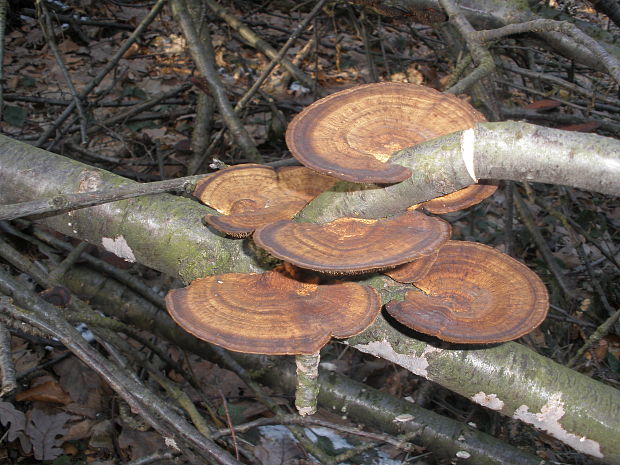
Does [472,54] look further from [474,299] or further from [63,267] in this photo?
[63,267]

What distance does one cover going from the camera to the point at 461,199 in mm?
1993

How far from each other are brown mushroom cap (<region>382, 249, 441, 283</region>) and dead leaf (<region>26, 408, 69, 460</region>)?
247 centimetres

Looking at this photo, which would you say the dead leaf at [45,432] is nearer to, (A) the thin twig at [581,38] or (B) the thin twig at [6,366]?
(B) the thin twig at [6,366]

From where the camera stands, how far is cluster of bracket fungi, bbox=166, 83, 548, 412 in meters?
1.67

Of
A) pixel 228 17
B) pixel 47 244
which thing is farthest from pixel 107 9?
pixel 47 244

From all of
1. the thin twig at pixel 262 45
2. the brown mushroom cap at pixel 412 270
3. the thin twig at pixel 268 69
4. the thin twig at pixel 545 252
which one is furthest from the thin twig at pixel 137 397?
the thin twig at pixel 262 45

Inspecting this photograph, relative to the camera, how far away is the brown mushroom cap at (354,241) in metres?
1.59

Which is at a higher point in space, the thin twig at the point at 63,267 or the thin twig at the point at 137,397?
the thin twig at the point at 137,397

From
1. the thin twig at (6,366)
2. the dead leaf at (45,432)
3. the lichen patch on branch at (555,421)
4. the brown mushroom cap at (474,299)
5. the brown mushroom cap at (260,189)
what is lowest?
the dead leaf at (45,432)

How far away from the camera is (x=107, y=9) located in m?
8.56

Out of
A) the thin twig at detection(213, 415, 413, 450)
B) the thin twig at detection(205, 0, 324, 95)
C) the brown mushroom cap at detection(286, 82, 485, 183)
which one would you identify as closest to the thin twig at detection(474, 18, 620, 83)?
the brown mushroom cap at detection(286, 82, 485, 183)

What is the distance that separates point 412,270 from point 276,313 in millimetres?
536

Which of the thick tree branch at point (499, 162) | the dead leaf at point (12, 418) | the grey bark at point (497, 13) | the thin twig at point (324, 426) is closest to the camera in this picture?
the thick tree branch at point (499, 162)

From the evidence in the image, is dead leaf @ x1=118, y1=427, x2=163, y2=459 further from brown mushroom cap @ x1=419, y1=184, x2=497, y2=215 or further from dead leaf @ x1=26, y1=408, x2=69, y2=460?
brown mushroom cap @ x1=419, y1=184, x2=497, y2=215
